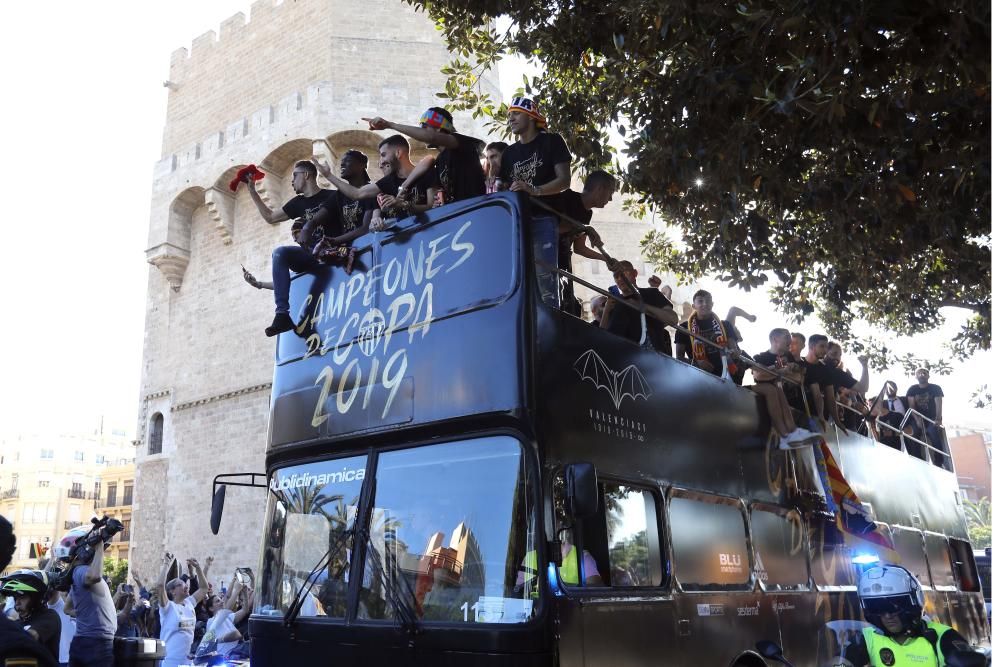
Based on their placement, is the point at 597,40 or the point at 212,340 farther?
the point at 212,340

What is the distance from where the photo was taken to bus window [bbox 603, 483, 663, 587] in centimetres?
455

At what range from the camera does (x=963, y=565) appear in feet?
35.8

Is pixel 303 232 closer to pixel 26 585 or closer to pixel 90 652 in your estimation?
pixel 26 585

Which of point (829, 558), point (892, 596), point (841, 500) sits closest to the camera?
point (892, 596)

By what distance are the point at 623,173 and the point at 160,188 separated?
2038 centimetres

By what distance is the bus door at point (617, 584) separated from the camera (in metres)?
4.07

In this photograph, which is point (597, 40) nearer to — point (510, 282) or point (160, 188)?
point (510, 282)

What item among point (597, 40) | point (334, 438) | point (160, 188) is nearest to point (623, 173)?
point (597, 40)

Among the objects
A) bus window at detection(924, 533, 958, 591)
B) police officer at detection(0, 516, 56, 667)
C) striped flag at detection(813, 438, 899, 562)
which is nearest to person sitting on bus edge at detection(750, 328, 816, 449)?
striped flag at detection(813, 438, 899, 562)

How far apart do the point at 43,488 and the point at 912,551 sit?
65.5 m

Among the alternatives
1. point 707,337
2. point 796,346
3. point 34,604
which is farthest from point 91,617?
point 796,346

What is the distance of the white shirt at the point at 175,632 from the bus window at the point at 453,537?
14.1 feet

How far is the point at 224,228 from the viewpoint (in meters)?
23.4

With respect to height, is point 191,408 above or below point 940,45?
above
